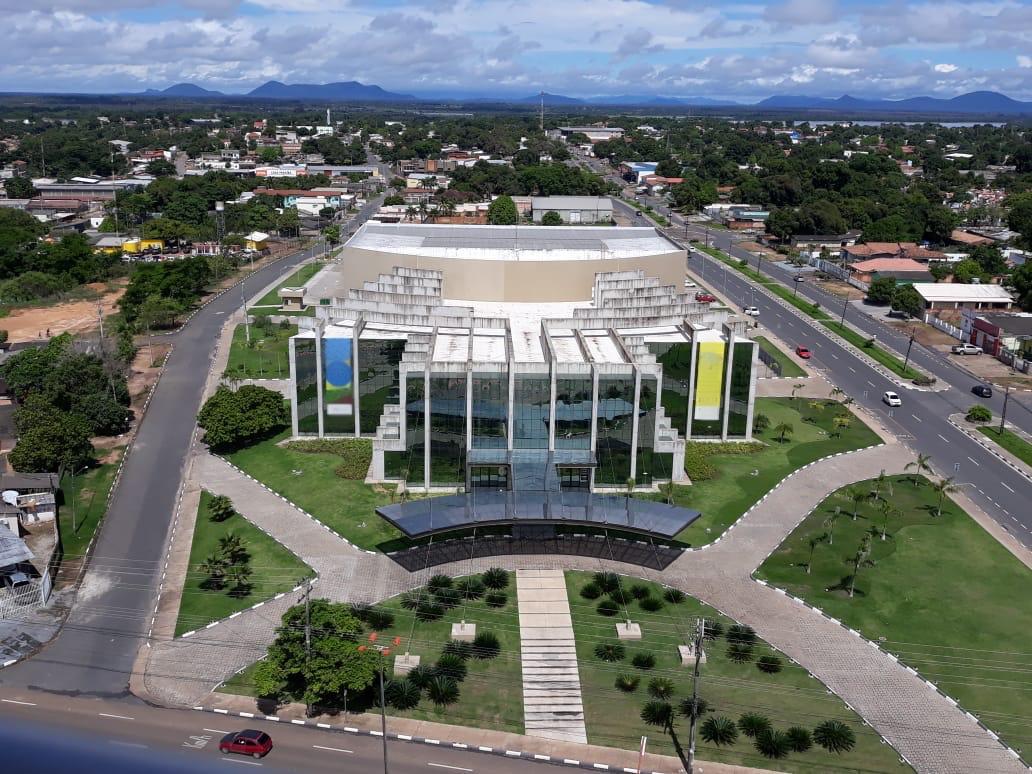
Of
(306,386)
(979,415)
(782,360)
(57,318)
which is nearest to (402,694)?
(306,386)

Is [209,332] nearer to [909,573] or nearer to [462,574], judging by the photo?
[462,574]

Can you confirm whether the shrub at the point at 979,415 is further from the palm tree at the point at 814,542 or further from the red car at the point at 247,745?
the red car at the point at 247,745

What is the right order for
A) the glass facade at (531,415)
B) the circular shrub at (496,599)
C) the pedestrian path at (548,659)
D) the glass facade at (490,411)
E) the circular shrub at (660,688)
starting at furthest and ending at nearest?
the glass facade at (531,415), the glass facade at (490,411), the circular shrub at (496,599), the circular shrub at (660,688), the pedestrian path at (548,659)

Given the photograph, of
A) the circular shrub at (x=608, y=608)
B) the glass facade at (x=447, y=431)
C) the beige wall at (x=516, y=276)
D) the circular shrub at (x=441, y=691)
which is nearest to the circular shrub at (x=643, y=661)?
the circular shrub at (x=608, y=608)

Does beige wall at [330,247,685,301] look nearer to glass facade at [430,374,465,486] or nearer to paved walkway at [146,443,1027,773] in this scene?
glass facade at [430,374,465,486]

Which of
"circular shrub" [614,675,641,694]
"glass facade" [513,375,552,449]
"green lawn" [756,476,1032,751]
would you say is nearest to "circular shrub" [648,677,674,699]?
"circular shrub" [614,675,641,694]

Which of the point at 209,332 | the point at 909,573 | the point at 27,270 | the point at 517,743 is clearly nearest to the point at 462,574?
the point at 517,743
